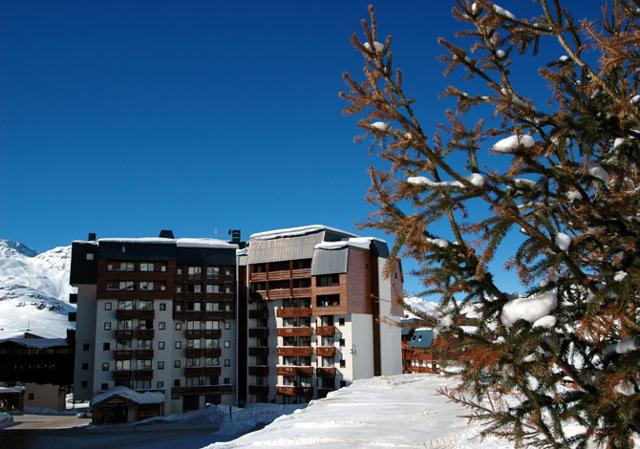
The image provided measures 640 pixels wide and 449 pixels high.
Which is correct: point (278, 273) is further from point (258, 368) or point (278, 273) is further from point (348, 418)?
point (348, 418)

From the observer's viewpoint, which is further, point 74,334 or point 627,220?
point 74,334

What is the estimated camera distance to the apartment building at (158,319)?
53.9m

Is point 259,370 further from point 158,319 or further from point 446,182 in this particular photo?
point 446,182

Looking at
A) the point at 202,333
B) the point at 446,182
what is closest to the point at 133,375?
the point at 202,333

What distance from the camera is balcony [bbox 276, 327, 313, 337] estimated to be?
52.9m

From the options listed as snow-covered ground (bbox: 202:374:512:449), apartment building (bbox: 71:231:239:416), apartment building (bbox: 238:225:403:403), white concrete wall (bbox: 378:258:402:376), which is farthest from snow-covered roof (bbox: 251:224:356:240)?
snow-covered ground (bbox: 202:374:512:449)

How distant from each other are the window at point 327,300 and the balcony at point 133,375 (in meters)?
18.9

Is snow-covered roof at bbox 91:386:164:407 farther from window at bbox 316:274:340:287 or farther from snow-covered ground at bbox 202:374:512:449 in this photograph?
snow-covered ground at bbox 202:374:512:449

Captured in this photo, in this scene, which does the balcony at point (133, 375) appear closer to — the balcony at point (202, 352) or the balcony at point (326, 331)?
the balcony at point (202, 352)

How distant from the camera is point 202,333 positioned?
57.5m

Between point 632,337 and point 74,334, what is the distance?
207 feet

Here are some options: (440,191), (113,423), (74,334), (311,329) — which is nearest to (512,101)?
(440,191)

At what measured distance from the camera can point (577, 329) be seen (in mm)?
3867

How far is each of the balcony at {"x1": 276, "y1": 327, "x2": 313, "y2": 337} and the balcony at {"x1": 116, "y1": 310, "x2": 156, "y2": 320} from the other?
1345 cm
